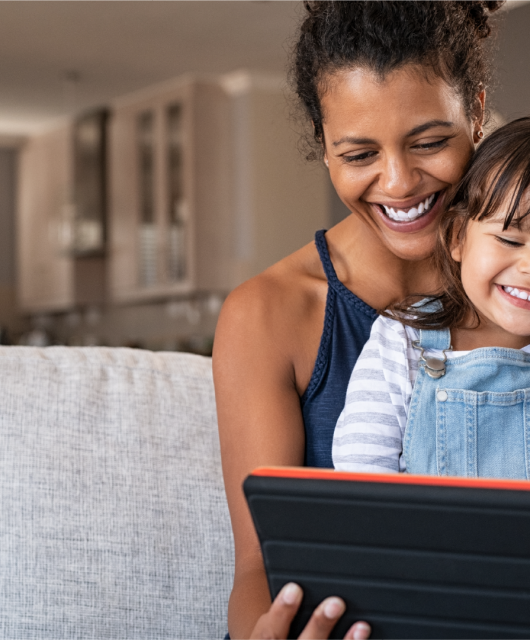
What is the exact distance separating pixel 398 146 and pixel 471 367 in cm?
32

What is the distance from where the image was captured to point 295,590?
2.44 ft

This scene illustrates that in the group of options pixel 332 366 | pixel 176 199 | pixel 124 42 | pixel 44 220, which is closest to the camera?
pixel 332 366

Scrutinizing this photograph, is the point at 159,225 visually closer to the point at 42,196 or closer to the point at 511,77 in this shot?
the point at 42,196

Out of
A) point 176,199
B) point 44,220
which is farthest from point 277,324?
point 44,220

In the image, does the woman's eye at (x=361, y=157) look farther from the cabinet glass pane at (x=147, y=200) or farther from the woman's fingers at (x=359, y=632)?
the cabinet glass pane at (x=147, y=200)

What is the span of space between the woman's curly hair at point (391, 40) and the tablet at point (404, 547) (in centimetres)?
69

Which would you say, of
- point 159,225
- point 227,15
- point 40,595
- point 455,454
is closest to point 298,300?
point 455,454

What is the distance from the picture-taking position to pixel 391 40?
117cm

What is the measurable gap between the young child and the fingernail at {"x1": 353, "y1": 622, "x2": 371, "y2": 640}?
0.36 meters

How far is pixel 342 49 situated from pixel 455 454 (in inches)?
23.2

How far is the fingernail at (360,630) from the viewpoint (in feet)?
2.42

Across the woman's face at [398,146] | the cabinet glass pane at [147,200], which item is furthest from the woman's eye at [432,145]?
the cabinet glass pane at [147,200]

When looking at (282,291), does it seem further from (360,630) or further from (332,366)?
(360,630)

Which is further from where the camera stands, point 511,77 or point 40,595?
point 511,77
